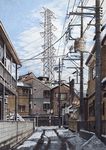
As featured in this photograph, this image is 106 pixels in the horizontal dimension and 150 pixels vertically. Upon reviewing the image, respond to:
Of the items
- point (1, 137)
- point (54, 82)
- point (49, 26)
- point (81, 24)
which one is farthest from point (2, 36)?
point (54, 82)

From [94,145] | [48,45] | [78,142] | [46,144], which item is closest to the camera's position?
[94,145]

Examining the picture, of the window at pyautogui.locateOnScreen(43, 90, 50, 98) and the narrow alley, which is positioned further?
the window at pyautogui.locateOnScreen(43, 90, 50, 98)

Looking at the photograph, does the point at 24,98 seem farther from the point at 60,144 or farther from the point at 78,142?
the point at 78,142

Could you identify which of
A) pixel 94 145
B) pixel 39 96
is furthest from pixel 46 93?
pixel 94 145

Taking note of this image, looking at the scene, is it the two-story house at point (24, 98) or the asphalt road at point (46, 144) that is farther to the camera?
the two-story house at point (24, 98)

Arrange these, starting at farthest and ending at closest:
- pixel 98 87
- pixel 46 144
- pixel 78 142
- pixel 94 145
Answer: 1. pixel 46 144
2. pixel 78 142
3. pixel 98 87
4. pixel 94 145

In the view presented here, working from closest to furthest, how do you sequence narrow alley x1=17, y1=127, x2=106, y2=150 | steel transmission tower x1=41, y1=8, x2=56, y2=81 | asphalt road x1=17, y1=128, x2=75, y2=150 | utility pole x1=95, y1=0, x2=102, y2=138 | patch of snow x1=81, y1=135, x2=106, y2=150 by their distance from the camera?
patch of snow x1=81, y1=135, x2=106, y2=150 < narrow alley x1=17, y1=127, x2=106, y2=150 < utility pole x1=95, y1=0, x2=102, y2=138 < asphalt road x1=17, y1=128, x2=75, y2=150 < steel transmission tower x1=41, y1=8, x2=56, y2=81

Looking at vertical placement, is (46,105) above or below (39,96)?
below

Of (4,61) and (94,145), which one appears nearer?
(94,145)

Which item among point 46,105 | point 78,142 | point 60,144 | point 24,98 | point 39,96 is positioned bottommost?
point 60,144

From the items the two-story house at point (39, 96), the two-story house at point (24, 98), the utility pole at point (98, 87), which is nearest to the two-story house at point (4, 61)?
the utility pole at point (98, 87)

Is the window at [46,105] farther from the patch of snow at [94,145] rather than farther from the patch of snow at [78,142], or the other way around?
the patch of snow at [94,145]

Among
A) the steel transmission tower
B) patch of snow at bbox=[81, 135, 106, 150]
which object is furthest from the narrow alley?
the steel transmission tower

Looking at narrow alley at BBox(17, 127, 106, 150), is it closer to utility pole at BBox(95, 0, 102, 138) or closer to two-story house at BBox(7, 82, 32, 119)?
utility pole at BBox(95, 0, 102, 138)
